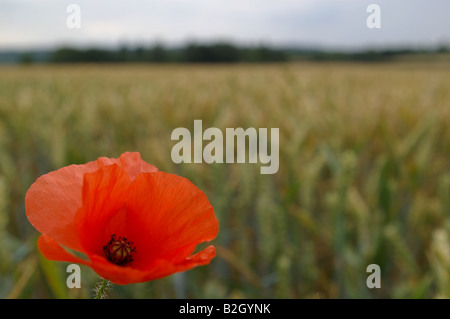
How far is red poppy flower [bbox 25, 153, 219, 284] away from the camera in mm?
223

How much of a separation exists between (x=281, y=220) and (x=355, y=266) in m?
0.14

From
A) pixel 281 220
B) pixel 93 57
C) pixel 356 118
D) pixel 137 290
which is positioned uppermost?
pixel 93 57

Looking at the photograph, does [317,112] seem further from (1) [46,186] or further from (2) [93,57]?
(2) [93,57]

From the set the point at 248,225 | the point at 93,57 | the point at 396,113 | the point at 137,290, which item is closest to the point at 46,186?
the point at 137,290

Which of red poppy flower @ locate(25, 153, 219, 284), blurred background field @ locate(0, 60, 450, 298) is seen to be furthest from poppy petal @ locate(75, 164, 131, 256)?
blurred background field @ locate(0, 60, 450, 298)

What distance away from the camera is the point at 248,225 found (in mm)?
1084

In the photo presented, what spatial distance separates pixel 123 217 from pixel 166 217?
0.11ft

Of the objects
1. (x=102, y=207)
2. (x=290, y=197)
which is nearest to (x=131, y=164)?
(x=102, y=207)

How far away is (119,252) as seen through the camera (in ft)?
0.80

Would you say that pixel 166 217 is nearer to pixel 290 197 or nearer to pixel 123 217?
pixel 123 217

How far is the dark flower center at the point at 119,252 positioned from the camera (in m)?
0.24

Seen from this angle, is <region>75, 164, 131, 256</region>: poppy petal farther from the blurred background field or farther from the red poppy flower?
the blurred background field

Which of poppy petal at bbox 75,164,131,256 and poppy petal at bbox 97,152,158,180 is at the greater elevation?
poppy petal at bbox 97,152,158,180

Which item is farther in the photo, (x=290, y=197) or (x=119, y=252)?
(x=290, y=197)
